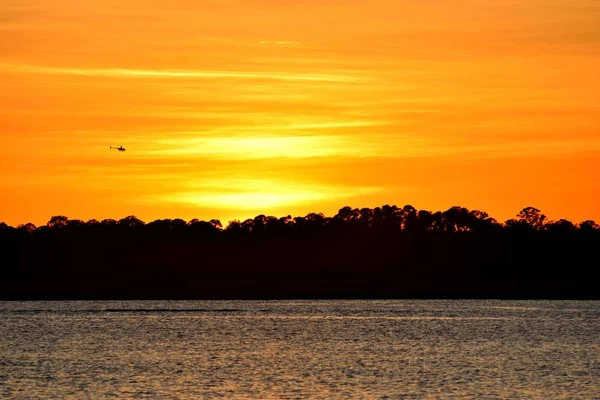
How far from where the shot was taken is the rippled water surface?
222ft

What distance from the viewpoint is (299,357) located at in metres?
92.3

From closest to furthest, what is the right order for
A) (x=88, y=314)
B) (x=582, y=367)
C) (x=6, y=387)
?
(x=6, y=387) < (x=582, y=367) < (x=88, y=314)

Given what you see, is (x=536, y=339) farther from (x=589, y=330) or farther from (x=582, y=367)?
(x=582, y=367)

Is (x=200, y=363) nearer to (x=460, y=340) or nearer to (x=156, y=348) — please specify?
(x=156, y=348)

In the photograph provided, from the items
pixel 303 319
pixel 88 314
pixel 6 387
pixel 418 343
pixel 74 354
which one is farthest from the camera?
pixel 88 314

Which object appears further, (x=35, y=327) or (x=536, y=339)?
(x=35, y=327)

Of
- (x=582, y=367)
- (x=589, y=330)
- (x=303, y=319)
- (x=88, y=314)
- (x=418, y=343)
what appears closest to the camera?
Result: (x=582, y=367)

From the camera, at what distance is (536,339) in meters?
116

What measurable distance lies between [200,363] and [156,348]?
17.8 metres

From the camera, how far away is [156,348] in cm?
10319

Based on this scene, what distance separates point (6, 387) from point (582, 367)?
41.8 meters

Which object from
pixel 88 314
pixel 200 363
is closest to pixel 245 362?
pixel 200 363

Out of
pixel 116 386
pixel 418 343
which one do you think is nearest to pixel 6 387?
pixel 116 386

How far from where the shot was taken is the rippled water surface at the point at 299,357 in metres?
67.8
